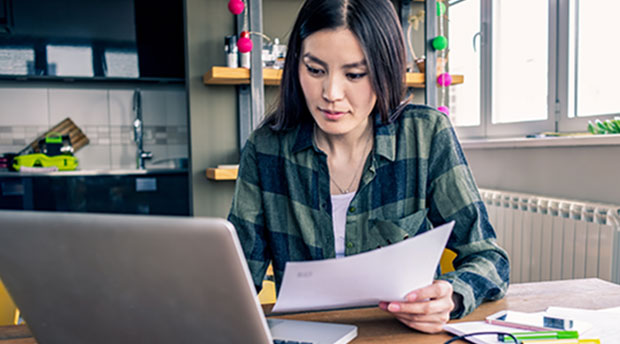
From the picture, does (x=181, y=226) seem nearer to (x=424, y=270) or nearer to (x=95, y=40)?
(x=424, y=270)

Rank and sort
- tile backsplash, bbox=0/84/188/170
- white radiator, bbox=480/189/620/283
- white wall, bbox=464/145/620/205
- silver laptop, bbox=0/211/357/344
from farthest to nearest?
1. tile backsplash, bbox=0/84/188/170
2. white wall, bbox=464/145/620/205
3. white radiator, bbox=480/189/620/283
4. silver laptop, bbox=0/211/357/344

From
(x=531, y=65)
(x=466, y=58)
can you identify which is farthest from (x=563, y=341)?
(x=466, y=58)

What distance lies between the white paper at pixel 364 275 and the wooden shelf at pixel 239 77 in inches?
63.0

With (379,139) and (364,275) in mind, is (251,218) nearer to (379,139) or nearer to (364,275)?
(379,139)

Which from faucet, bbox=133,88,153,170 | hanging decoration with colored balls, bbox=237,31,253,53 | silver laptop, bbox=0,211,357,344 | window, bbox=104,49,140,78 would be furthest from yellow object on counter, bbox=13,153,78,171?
silver laptop, bbox=0,211,357,344

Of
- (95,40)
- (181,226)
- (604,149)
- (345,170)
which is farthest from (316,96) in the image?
(95,40)

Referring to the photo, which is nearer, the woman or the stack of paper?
the stack of paper

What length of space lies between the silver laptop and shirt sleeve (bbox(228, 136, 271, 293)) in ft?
1.85

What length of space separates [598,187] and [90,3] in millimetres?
3091

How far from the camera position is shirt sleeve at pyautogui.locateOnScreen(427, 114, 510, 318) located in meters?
0.89

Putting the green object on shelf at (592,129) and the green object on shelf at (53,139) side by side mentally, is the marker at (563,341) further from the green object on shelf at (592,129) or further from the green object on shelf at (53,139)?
the green object on shelf at (53,139)

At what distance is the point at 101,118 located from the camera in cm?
347

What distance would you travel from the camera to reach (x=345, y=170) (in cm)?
118

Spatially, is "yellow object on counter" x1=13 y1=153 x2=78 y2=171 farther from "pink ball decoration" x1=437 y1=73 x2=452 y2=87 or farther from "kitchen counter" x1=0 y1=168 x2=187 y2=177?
"pink ball decoration" x1=437 y1=73 x2=452 y2=87
